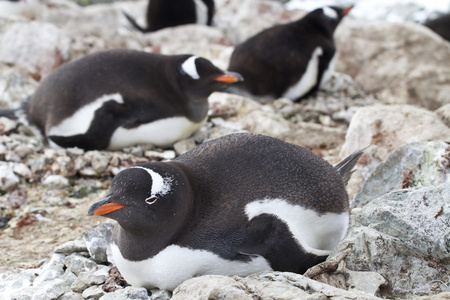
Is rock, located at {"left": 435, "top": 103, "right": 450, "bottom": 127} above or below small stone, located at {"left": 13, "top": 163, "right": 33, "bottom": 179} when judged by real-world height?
above

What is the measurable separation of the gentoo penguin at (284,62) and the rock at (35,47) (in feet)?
7.00

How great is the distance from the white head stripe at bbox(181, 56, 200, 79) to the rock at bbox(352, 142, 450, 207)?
1.92 m

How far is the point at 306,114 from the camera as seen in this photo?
6.47m

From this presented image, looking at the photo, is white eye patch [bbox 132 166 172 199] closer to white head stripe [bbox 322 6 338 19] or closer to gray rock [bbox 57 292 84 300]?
gray rock [bbox 57 292 84 300]

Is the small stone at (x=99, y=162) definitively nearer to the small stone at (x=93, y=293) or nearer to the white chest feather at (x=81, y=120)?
the white chest feather at (x=81, y=120)

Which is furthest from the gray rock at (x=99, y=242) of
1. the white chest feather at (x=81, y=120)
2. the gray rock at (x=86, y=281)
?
the white chest feather at (x=81, y=120)

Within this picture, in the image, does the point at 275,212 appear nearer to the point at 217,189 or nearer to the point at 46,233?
the point at 217,189

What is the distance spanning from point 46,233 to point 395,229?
2390mm

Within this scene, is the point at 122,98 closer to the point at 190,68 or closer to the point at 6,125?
the point at 190,68

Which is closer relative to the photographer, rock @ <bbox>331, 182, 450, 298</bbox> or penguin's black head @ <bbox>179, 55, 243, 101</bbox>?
rock @ <bbox>331, 182, 450, 298</bbox>

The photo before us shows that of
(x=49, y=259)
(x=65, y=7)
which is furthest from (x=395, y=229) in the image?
(x=65, y=7)

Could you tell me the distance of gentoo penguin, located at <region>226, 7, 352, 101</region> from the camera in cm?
699

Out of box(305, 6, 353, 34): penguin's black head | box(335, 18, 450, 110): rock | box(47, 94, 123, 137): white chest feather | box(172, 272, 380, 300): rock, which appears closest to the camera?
box(172, 272, 380, 300): rock

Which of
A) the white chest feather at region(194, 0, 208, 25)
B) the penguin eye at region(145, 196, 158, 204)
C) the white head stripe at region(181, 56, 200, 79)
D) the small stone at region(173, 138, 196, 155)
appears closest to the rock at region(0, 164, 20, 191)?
the small stone at region(173, 138, 196, 155)
